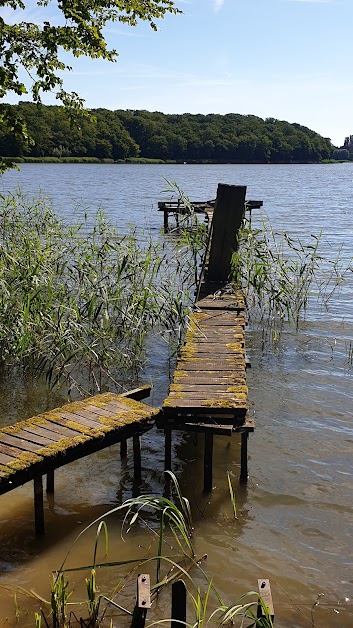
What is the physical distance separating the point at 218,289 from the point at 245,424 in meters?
4.41

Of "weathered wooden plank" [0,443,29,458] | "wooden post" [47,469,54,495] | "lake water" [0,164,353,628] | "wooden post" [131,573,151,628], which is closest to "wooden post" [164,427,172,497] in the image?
"lake water" [0,164,353,628]

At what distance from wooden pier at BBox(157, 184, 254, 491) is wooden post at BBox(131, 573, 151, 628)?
6.65 feet

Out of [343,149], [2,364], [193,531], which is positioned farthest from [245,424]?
[343,149]

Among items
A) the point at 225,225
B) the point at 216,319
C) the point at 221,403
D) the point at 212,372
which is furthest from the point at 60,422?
the point at 225,225

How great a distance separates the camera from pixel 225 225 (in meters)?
10.8

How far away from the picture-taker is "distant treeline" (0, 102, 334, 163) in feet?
291

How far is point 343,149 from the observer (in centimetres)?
15450

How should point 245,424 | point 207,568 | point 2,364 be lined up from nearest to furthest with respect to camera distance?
point 207,568
point 245,424
point 2,364

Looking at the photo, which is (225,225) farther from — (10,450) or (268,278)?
(10,450)

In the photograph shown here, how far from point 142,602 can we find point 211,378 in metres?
2.94

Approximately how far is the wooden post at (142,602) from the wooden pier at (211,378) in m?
2.03

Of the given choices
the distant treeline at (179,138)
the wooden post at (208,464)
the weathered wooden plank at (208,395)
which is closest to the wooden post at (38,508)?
the weathered wooden plank at (208,395)

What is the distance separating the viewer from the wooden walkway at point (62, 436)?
4996 mm

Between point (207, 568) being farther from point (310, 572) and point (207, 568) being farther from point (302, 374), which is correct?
point (302, 374)
